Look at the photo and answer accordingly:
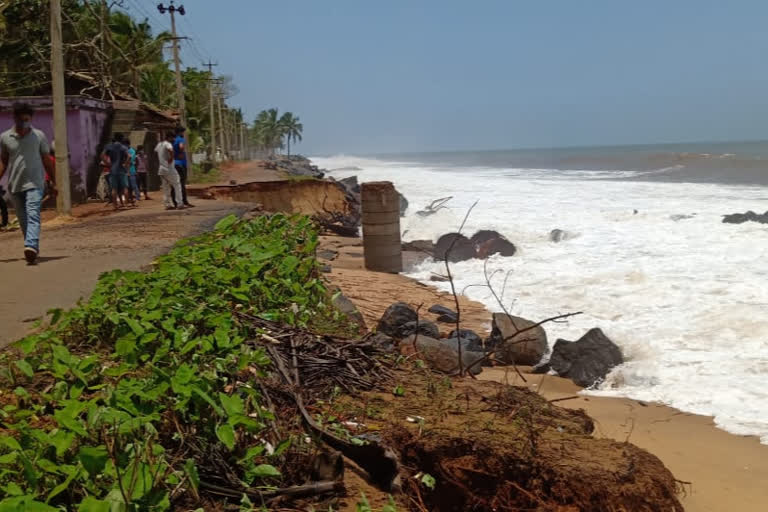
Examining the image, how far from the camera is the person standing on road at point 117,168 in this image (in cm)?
1447

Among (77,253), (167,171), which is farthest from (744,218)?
(77,253)

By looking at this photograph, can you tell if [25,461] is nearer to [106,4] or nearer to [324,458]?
[324,458]

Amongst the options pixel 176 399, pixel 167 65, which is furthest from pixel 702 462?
pixel 167 65

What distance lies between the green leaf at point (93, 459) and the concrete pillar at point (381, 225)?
436 inches

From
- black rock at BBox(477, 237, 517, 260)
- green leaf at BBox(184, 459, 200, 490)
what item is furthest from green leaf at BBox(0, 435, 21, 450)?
black rock at BBox(477, 237, 517, 260)

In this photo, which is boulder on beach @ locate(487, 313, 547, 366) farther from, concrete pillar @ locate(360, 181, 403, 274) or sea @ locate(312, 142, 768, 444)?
concrete pillar @ locate(360, 181, 403, 274)

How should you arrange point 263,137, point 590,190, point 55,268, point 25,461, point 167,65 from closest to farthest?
point 25,461 < point 55,268 < point 590,190 < point 167,65 < point 263,137

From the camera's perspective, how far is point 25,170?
23.4 feet

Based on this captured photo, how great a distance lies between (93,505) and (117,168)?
13.7m

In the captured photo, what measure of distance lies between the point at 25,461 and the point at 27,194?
18.8 feet

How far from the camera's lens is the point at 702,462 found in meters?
5.24

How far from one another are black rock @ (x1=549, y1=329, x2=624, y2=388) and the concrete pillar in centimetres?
611

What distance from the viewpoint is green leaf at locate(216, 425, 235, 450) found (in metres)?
2.43

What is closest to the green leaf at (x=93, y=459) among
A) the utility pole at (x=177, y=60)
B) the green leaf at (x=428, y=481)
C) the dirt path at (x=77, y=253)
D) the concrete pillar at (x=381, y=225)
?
the green leaf at (x=428, y=481)
